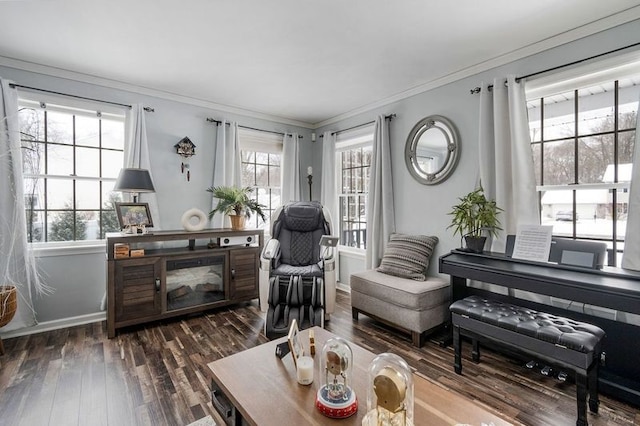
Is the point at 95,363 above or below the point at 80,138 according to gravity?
below

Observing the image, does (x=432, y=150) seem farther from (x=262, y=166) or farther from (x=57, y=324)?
(x=57, y=324)

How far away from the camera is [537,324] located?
1.85 metres

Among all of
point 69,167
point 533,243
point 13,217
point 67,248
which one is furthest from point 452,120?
point 13,217

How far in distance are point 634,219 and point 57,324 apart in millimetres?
4926

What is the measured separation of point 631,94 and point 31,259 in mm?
5143

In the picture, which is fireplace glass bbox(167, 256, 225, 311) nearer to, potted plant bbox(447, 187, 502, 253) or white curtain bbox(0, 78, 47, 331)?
white curtain bbox(0, 78, 47, 331)

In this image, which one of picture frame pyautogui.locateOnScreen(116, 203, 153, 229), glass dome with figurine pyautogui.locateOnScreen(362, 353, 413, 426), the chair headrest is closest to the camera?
glass dome with figurine pyautogui.locateOnScreen(362, 353, 413, 426)

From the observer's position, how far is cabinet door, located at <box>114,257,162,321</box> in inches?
111

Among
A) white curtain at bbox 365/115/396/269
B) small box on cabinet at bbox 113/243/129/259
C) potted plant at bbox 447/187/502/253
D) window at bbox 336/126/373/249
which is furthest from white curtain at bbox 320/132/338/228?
small box on cabinet at bbox 113/243/129/259

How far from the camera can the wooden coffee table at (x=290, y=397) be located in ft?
3.72

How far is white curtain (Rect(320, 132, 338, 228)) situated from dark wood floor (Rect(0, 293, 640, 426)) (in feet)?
6.32

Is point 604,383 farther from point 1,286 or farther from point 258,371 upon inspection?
point 1,286

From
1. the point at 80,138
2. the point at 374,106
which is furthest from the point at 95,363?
the point at 374,106

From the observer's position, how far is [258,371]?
1472 millimetres
